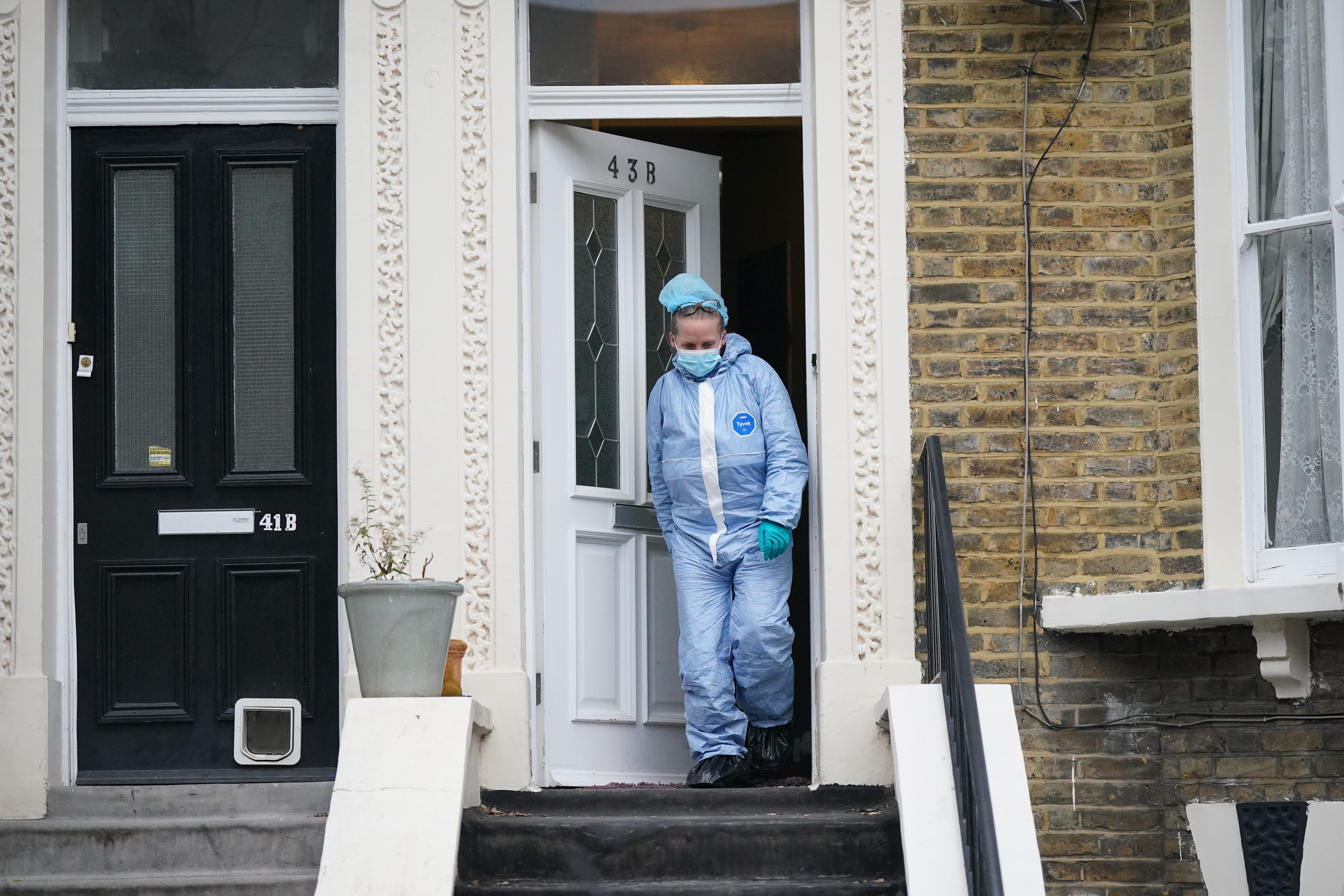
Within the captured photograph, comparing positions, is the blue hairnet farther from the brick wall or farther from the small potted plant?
the small potted plant

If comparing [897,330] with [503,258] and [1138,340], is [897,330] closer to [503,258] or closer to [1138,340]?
[1138,340]

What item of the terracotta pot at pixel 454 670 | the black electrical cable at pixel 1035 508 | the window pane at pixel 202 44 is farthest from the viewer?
the window pane at pixel 202 44

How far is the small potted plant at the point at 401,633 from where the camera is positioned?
17.3 feet

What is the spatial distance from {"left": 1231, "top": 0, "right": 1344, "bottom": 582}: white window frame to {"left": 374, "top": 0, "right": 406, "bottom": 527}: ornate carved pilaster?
2770 mm

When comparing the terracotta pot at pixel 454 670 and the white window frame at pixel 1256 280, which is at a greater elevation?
the white window frame at pixel 1256 280

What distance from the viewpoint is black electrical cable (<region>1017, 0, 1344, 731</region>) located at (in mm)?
5992

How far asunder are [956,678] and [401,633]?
1.64 metres

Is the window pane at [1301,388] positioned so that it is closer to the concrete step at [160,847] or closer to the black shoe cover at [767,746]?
the black shoe cover at [767,746]

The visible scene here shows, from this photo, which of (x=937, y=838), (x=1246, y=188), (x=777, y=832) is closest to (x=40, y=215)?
(x=777, y=832)

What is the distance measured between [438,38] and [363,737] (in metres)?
2.59

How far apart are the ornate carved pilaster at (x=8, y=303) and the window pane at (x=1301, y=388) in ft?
14.1

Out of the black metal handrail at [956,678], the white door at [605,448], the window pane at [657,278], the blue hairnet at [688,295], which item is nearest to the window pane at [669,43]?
the white door at [605,448]

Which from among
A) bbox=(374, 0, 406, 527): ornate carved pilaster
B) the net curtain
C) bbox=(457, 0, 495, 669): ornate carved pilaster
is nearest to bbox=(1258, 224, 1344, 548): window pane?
the net curtain

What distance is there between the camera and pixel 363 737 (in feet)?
17.2
